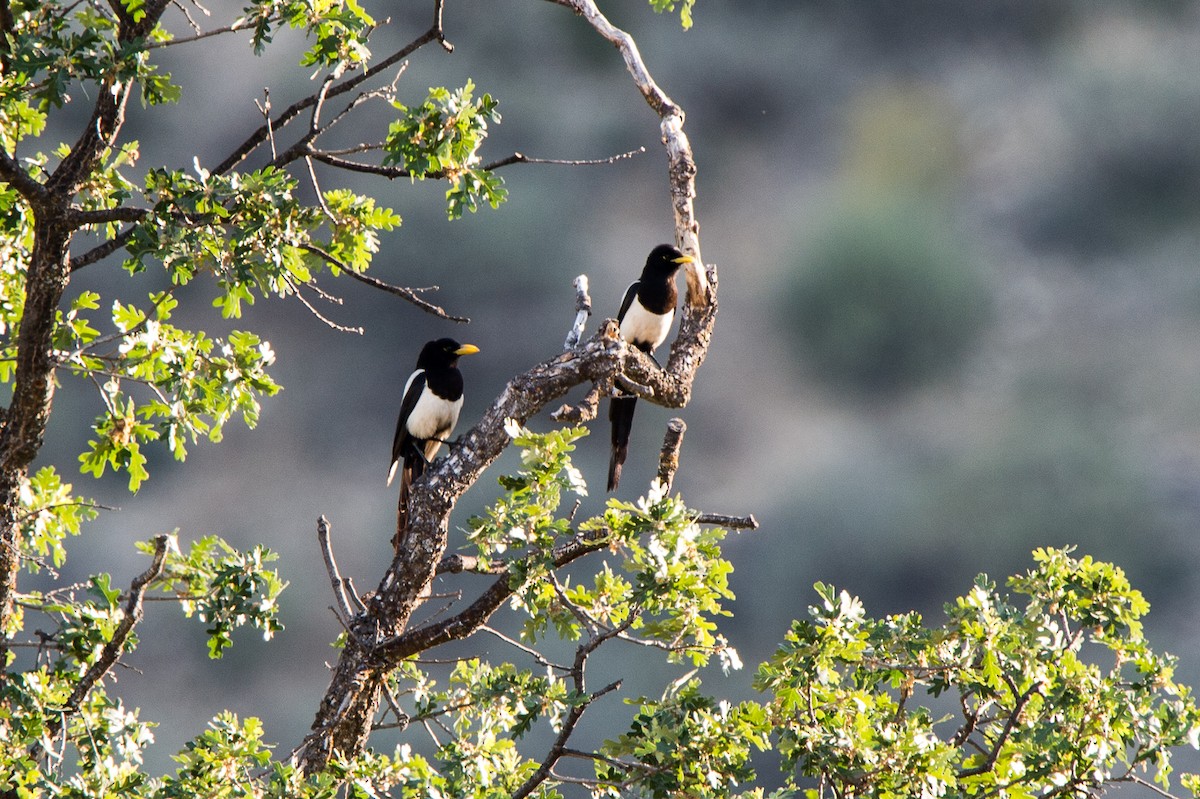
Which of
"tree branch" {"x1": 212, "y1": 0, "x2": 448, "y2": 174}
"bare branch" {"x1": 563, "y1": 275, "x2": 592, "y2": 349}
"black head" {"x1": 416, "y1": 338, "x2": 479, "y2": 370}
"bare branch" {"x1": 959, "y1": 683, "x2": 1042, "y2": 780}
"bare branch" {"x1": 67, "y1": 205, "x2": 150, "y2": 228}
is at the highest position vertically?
"black head" {"x1": 416, "y1": 338, "x2": 479, "y2": 370}

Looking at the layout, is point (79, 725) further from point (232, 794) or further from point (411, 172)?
point (411, 172)

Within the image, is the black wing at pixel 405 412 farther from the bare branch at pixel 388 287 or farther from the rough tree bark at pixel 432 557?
the rough tree bark at pixel 432 557

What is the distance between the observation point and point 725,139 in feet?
82.1

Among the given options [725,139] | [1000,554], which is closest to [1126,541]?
[1000,554]

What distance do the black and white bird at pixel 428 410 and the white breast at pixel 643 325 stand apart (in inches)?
24.4

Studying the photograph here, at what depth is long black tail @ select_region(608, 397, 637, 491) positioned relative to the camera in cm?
465

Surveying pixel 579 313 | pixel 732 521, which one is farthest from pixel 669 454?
pixel 579 313

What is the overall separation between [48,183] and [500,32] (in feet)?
72.9

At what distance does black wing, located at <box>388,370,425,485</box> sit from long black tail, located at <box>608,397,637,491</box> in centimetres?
78

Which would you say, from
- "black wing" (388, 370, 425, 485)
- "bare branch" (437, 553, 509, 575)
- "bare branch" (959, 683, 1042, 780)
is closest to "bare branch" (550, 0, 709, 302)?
"bare branch" (437, 553, 509, 575)

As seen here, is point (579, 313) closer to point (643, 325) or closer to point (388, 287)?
point (388, 287)

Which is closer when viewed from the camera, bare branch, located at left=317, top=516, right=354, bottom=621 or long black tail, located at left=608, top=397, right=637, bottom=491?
bare branch, located at left=317, top=516, right=354, bottom=621

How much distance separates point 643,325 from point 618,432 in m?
0.79

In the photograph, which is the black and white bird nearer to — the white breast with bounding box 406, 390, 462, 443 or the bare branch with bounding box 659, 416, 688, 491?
the white breast with bounding box 406, 390, 462, 443
